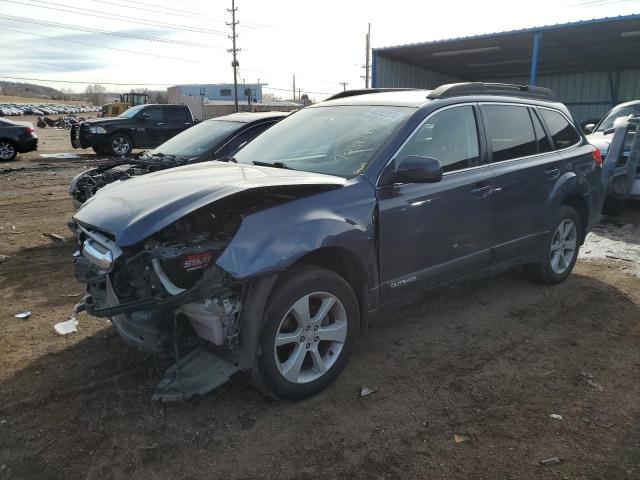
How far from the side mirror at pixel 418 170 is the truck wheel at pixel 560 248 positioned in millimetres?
2158

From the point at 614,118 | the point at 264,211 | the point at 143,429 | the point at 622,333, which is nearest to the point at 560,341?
the point at 622,333

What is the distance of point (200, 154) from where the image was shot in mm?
6789

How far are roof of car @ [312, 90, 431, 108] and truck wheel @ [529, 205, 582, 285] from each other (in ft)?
6.33

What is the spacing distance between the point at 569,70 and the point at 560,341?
2315cm

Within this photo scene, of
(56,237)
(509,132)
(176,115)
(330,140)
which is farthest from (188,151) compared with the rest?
(176,115)

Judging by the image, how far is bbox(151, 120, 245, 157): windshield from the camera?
22.9ft

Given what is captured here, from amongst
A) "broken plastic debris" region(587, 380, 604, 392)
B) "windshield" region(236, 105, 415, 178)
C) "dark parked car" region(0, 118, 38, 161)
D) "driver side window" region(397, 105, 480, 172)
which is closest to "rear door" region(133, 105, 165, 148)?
"dark parked car" region(0, 118, 38, 161)

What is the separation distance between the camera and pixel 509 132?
4.47 metres

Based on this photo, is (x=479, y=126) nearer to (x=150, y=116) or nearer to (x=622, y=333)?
(x=622, y=333)

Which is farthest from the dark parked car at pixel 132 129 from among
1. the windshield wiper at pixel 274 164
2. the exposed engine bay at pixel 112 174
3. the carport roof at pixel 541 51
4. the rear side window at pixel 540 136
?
the rear side window at pixel 540 136

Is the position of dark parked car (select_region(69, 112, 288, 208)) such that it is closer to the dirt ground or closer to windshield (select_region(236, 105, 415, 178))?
the dirt ground

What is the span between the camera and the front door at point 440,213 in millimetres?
3480

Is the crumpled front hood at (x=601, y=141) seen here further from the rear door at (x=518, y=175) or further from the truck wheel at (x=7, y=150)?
the truck wheel at (x=7, y=150)

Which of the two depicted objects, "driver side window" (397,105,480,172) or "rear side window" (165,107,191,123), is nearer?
"driver side window" (397,105,480,172)
